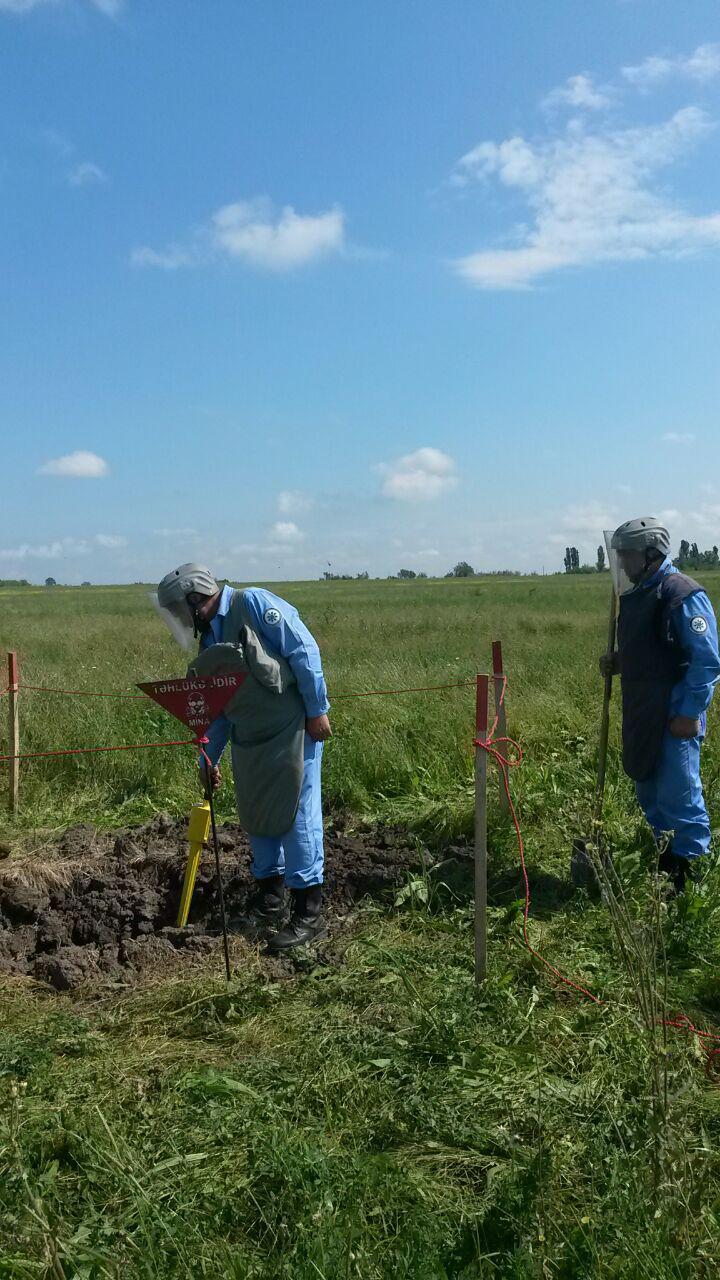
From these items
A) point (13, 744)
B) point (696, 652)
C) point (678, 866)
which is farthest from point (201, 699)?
point (13, 744)

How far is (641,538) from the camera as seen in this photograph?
4.99 meters

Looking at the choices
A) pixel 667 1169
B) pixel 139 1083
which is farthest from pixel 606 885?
pixel 139 1083

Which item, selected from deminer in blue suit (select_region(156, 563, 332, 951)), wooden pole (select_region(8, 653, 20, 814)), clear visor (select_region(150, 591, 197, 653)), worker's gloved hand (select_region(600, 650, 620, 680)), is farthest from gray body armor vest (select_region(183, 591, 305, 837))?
wooden pole (select_region(8, 653, 20, 814))

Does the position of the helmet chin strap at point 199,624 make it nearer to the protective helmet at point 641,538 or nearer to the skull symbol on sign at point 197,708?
the skull symbol on sign at point 197,708

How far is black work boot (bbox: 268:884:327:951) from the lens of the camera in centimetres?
460

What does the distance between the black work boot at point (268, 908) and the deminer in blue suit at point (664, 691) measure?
2.09m

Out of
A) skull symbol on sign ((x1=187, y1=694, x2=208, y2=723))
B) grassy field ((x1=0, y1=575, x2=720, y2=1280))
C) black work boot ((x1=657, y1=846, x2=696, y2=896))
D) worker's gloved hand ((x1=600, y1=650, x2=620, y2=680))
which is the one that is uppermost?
worker's gloved hand ((x1=600, y1=650, x2=620, y2=680))

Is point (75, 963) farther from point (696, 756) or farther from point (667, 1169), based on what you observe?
point (696, 756)

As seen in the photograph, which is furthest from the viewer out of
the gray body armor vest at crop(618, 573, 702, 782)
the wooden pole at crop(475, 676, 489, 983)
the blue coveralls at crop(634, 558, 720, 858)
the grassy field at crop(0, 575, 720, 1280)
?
the gray body armor vest at crop(618, 573, 702, 782)

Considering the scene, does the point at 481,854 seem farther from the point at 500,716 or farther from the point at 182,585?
the point at 500,716

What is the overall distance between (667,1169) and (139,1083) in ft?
6.25

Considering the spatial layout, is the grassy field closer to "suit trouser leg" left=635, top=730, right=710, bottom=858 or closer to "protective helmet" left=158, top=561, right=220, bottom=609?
"suit trouser leg" left=635, top=730, right=710, bottom=858

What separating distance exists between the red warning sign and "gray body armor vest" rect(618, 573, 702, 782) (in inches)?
86.0

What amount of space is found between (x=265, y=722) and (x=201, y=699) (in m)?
0.47
